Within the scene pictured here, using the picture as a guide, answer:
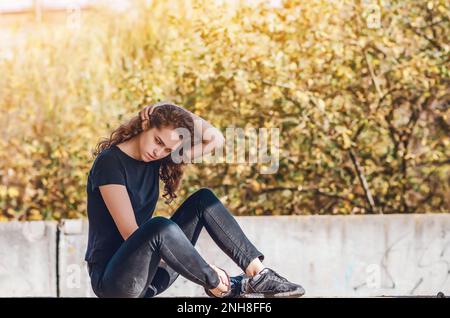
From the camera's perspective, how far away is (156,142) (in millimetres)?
4602

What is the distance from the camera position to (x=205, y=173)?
7598mm

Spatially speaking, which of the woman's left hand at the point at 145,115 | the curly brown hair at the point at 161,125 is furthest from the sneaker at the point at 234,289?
the woman's left hand at the point at 145,115

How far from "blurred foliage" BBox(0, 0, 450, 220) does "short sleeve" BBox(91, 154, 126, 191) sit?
2770 mm

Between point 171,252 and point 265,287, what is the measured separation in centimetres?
53

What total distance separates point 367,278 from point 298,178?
146 centimetres

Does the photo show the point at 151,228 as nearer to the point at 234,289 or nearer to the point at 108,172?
the point at 108,172

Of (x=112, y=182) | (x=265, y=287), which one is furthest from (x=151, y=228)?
(x=265, y=287)

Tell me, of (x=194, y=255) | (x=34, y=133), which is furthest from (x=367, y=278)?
(x=34, y=133)

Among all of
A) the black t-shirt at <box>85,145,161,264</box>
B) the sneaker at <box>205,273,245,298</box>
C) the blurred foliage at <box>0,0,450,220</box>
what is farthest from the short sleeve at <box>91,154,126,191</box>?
the blurred foliage at <box>0,0,450,220</box>

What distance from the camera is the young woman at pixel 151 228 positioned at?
436 cm

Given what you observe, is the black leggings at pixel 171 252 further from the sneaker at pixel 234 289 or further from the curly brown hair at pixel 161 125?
the curly brown hair at pixel 161 125

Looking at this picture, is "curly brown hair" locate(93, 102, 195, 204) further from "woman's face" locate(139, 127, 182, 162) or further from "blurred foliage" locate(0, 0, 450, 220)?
"blurred foliage" locate(0, 0, 450, 220)

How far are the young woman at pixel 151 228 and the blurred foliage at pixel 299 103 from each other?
2680mm
